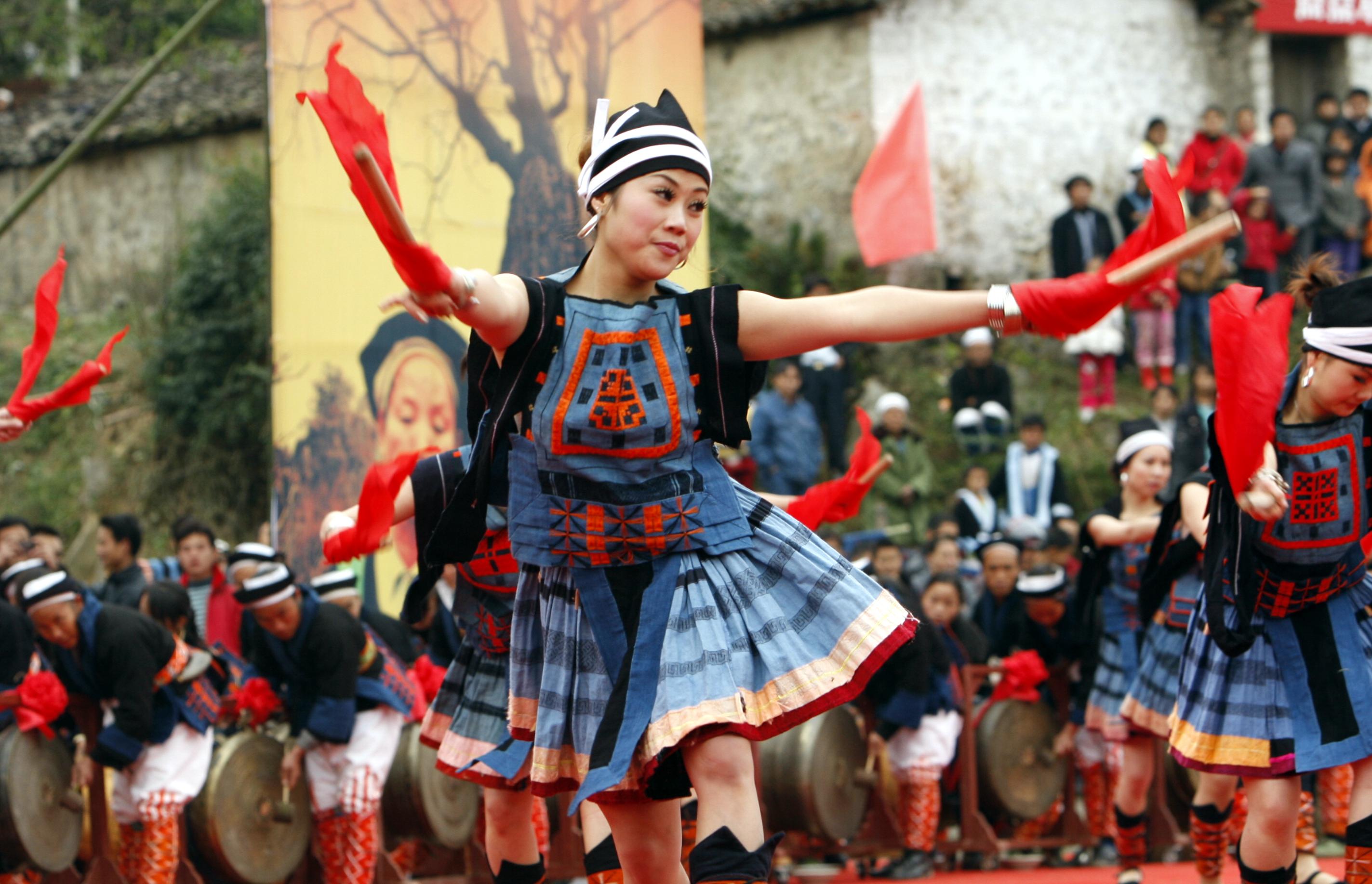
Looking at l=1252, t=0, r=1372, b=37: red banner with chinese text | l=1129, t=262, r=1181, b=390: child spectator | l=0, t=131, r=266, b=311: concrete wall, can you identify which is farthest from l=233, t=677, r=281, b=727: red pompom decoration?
l=1252, t=0, r=1372, b=37: red banner with chinese text

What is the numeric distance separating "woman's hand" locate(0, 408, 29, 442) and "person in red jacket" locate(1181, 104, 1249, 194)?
531 inches

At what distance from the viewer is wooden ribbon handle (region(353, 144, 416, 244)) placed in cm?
337

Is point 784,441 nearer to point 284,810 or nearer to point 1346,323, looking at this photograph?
point 284,810

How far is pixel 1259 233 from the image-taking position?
16.7m

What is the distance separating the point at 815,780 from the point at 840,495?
3680 mm

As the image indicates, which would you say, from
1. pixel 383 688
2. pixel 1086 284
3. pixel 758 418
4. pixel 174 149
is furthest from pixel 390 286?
pixel 174 149

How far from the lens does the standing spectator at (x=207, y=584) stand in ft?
30.8

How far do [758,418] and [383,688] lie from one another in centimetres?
528

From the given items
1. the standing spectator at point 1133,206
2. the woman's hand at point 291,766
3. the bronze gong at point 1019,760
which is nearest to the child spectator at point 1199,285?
the standing spectator at point 1133,206

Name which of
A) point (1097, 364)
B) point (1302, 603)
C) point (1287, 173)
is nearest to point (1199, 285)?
point (1097, 364)

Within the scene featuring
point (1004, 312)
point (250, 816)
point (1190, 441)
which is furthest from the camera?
point (1190, 441)

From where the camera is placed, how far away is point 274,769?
26.2 feet

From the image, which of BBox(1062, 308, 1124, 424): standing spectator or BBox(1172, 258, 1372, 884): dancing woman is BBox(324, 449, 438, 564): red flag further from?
BBox(1062, 308, 1124, 424): standing spectator

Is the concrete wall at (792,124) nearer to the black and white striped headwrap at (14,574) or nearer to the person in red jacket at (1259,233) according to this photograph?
the person in red jacket at (1259,233)
